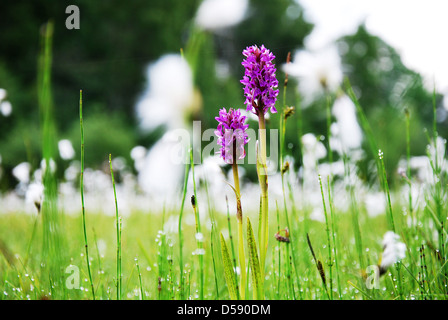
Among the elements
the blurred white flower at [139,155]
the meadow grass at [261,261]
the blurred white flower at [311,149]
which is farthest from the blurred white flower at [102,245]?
the blurred white flower at [311,149]

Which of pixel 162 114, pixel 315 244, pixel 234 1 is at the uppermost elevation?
pixel 162 114

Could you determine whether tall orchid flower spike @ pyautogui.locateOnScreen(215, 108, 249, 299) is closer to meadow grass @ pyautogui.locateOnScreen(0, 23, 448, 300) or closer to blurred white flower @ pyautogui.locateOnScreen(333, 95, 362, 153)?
meadow grass @ pyautogui.locateOnScreen(0, 23, 448, 300)

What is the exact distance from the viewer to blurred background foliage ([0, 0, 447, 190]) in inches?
217

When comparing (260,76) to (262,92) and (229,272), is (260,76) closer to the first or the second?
(262,92)

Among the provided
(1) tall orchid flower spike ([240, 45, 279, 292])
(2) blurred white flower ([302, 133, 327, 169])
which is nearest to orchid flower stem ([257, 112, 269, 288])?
(1) tall orchid flower spike ([240, 45, 279, 292])

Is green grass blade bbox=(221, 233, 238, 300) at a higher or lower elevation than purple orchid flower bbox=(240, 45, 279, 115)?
lower

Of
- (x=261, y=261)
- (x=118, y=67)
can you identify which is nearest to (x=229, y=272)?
(x=261, y=261)

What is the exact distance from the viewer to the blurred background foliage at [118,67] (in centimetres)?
552

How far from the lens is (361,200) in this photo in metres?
1.76

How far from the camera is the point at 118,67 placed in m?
8.68

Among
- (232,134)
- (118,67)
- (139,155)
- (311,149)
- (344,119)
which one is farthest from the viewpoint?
(118,67)
